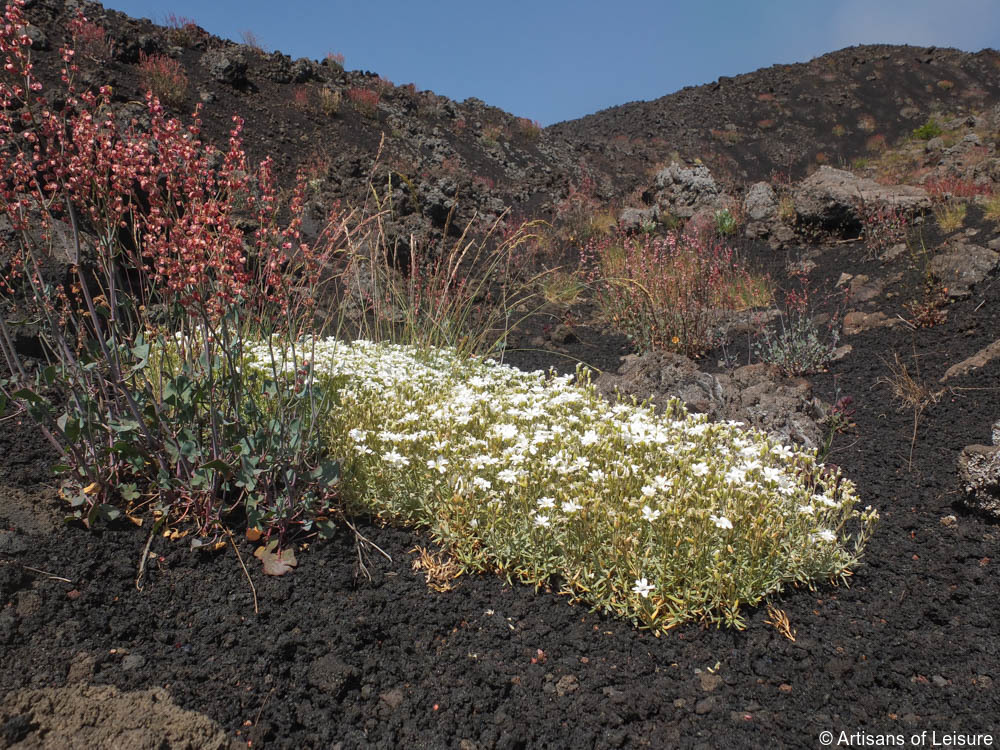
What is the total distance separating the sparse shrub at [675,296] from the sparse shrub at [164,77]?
30.6 feet

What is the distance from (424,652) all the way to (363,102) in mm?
17531

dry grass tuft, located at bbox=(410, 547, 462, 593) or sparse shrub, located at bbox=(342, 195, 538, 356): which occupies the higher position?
sparse shrub, located at bbox=(342, 195, 538, 356)

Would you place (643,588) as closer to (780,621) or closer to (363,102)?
(780,621)

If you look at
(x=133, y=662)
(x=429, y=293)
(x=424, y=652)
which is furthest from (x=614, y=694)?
(x=429, y=293)

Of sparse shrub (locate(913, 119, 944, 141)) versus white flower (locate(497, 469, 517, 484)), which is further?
sparse shrub (locate(913, 119, 944, 141))

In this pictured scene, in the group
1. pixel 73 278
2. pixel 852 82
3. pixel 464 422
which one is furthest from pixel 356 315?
pixel 852 82

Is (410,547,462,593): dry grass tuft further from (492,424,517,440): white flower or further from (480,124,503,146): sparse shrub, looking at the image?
(480,124,503,146): sparse shrub

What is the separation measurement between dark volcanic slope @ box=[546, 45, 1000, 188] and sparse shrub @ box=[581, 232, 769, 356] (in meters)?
18.2

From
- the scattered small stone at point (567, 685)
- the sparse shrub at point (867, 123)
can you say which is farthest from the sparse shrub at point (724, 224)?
the sparse shrub at point (867, 123)

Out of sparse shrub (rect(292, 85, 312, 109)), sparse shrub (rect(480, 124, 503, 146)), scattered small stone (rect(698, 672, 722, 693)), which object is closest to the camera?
scattered small stone (rect(698, 672, 722, 693))

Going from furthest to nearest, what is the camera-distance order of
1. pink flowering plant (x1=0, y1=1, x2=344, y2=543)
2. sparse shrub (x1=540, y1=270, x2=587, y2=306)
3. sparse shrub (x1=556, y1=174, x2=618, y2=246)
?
sparse shrub (x1=556, y1=174, x2=618, y2=246) → sparse shrub (x1=540, y1=270, x2=587, y2=306) → pink flowering plant (x1=0, y1=1, x2=344, y2=543)

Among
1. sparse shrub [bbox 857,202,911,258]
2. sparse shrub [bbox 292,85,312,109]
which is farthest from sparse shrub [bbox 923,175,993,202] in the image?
sparse shrub [bbox 292,85,312,109]

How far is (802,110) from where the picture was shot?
34.2 m

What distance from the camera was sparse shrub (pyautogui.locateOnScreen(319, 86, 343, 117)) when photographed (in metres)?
16.4
